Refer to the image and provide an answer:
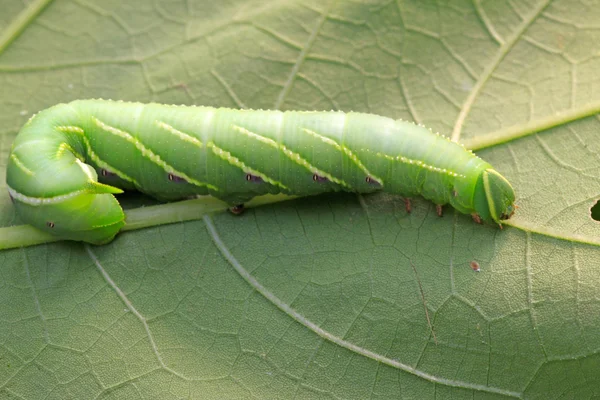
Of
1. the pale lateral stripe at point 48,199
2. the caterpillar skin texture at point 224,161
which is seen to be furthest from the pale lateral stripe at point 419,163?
the pale lateral stripe at point 48,199

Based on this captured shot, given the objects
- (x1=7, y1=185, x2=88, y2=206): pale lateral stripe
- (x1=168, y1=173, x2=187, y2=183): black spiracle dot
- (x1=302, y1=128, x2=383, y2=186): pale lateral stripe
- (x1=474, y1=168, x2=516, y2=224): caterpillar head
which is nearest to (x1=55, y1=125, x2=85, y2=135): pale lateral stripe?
(x1=7, y1=185, x2=88, y2=206): pale lateral stripe

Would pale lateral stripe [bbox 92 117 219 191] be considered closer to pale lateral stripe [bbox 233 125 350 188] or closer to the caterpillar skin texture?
the caterpillar skin texture

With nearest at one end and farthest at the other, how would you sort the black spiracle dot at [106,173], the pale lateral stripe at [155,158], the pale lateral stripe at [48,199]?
the pale lateral stripe at [48,199] → the pale lateral stripe at [155,158] → the black spiracle dot at [106,173]

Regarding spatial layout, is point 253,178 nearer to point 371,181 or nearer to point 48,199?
point 371,181

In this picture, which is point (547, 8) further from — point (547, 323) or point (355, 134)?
point (547, 323)

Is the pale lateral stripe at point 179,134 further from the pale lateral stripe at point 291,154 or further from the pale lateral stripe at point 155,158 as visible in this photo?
the pale lateral stripe at point 291,154

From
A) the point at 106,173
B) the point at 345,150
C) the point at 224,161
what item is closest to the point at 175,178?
the point at 224,161

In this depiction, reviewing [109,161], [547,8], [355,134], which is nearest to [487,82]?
[547,8]
